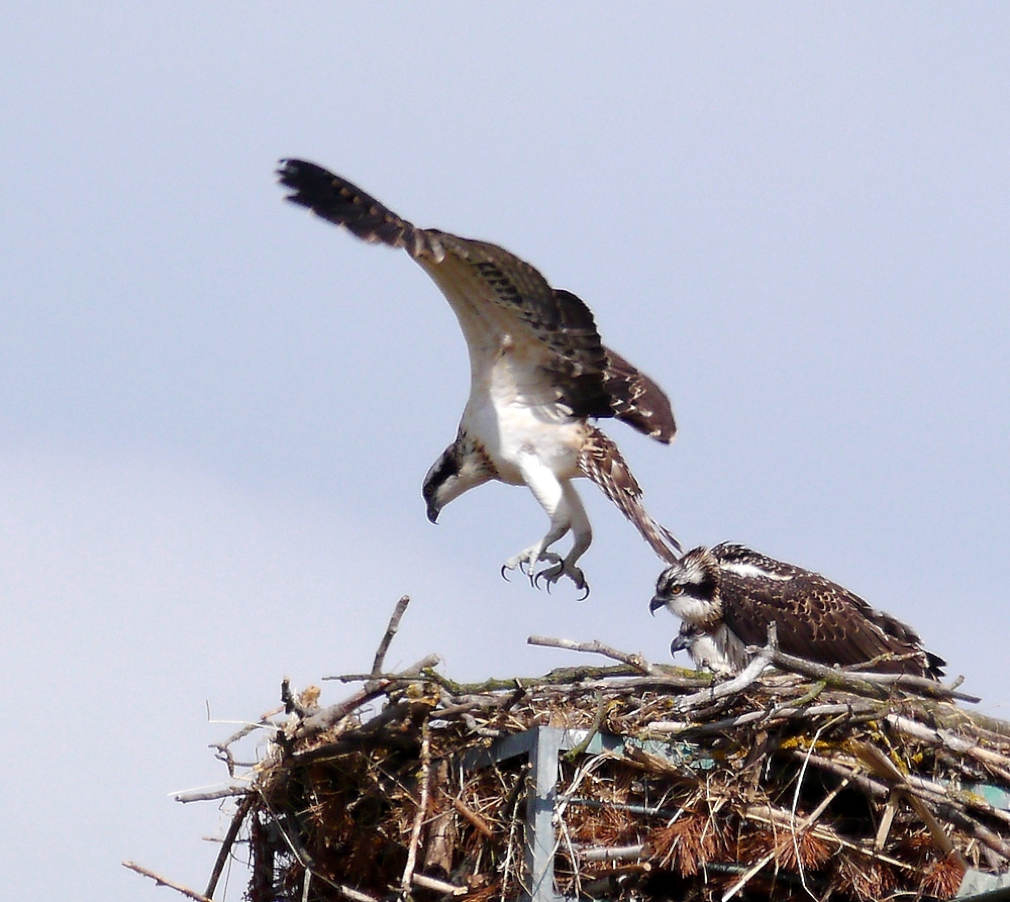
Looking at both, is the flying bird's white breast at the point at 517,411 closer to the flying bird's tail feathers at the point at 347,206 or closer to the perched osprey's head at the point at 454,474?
the perched osprey's head at the point at 454,474

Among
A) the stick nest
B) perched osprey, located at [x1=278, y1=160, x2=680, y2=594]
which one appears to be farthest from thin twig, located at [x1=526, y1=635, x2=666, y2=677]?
perched osprey, located at [x1=278, y1=160, x2=680, y2=594]

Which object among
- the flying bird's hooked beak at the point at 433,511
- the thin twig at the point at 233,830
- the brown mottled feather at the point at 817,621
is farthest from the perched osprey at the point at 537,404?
the thin twig at the point at 233,830

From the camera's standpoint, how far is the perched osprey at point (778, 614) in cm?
802

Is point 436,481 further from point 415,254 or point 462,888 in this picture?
point 462,888

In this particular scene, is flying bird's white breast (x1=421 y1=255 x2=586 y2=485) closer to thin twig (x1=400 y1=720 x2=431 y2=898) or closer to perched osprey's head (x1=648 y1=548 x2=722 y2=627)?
perched osprey's head (x1=648 y1=548 x2=722 y2=627)

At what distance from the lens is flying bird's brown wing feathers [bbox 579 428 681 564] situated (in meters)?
9.05

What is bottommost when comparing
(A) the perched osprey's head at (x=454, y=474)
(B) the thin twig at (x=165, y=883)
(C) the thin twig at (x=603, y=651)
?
(B) the thin twig at (x=165, y=883)

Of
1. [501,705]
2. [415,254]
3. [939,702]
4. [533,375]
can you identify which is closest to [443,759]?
[501,705]

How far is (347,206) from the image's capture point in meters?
8.14

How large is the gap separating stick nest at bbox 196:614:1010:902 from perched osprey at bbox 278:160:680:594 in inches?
95.6

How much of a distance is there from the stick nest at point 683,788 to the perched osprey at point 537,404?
95.6 inches

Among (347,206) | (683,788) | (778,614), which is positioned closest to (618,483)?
(778,614)

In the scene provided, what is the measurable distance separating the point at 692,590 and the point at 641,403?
2053 mm

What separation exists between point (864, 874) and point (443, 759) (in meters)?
1.65
